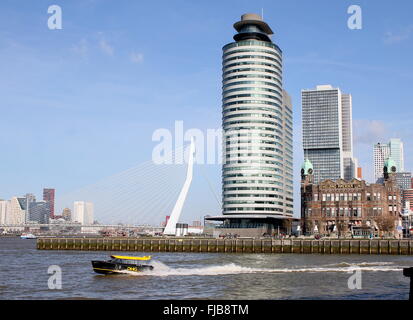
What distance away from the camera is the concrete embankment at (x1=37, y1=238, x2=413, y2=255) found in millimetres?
105062

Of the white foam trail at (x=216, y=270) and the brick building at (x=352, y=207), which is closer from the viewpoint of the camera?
the white foam trail at (x=216, y=270)

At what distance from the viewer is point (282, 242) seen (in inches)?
4326

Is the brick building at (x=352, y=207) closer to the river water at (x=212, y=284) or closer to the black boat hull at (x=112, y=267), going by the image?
the river water at (x=212, y=284)

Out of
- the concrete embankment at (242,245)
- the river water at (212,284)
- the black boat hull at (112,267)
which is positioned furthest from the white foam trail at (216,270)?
the concrete embankment at (242,245)

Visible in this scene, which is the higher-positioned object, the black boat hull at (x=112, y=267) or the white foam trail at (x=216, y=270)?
the black boat hull at (x=112, y=267)

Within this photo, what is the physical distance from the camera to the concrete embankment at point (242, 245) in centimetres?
10506

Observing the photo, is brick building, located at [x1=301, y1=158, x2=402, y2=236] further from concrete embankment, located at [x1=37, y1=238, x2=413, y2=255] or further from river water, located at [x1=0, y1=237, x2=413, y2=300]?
river water, located at [x1=0, y1=237, x2=413, y2=300]

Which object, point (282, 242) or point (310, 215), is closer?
point (282, 242)

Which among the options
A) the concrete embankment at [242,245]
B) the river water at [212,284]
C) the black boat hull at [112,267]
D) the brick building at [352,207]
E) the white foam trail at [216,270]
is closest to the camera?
the river water at [212,284]

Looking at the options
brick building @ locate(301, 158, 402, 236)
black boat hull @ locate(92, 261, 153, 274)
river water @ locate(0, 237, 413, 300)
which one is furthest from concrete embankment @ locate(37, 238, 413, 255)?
black boat hull @ locate(92, 261, 153, 274)
